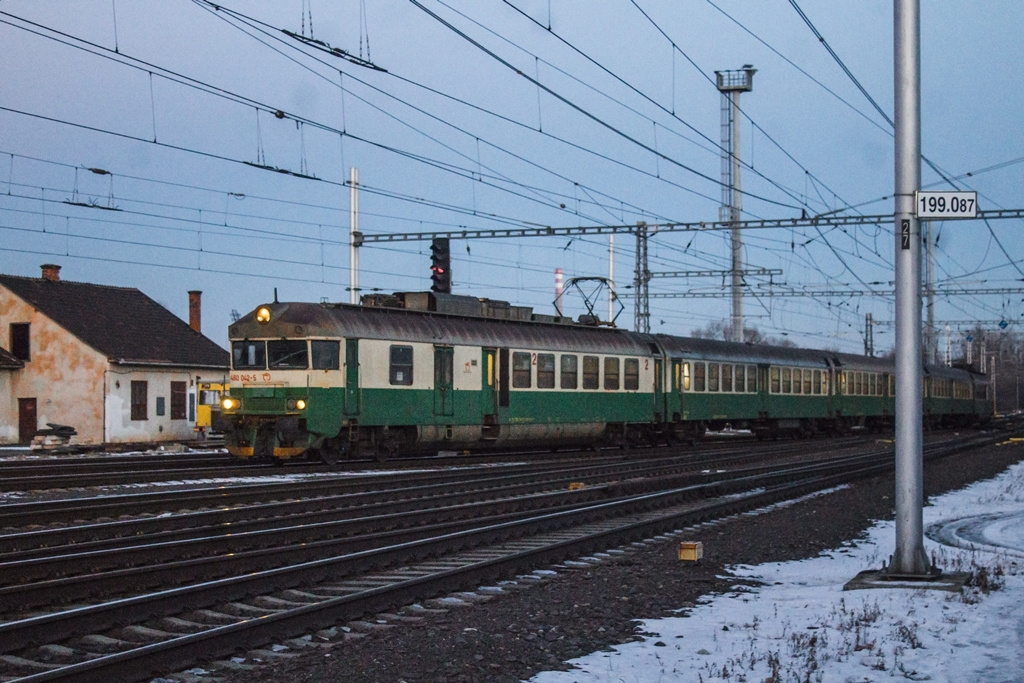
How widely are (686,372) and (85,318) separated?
74.7ft

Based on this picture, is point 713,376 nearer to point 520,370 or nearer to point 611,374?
point 611,374

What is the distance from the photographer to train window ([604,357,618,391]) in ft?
103

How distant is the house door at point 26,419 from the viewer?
4150cm

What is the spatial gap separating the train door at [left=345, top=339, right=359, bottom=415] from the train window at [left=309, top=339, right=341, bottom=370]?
0.24 metres

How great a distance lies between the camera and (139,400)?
41.8 meters

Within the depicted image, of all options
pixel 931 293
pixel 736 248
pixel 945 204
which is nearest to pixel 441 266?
pixel 945 204

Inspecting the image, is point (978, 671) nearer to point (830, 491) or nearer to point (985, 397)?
point (830, 491)

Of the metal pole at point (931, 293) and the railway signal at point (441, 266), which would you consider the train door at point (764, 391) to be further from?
the railway signal at point (441, 266)

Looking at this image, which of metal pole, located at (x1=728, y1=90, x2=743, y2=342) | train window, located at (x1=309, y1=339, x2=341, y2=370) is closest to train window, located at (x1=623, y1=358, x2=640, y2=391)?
train window, located at (x1=309, y1=339, x2=341, y2=370)

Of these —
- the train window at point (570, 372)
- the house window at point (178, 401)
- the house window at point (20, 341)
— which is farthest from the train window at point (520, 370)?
the house window at point (20, 341)

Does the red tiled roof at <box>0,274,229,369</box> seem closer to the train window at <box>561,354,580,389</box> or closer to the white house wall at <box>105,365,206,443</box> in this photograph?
the white house wall at <box>105,365,206,443</box>

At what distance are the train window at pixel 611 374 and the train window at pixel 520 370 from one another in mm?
3577

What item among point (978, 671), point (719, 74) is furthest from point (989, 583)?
point (719, 74)

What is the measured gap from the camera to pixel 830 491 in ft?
68.4
